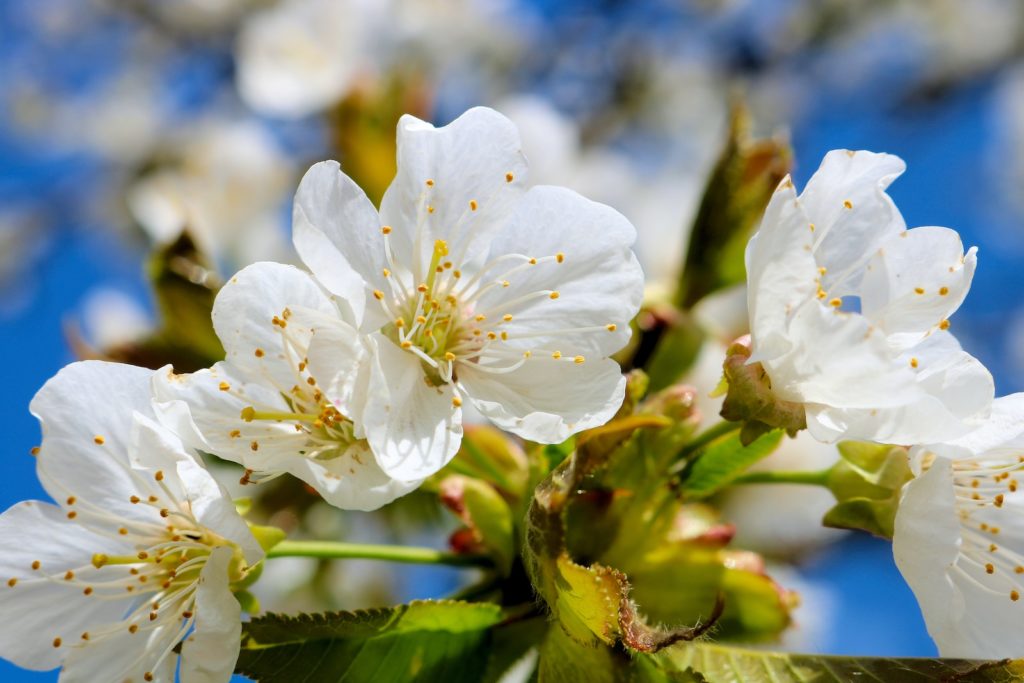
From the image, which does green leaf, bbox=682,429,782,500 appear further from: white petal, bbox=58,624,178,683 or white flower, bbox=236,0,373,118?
white flower, bbox=236,0,373,118

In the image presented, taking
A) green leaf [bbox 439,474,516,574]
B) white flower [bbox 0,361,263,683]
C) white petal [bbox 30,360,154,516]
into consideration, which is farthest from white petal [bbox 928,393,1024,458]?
white petal [bbox 30,360,154,516]

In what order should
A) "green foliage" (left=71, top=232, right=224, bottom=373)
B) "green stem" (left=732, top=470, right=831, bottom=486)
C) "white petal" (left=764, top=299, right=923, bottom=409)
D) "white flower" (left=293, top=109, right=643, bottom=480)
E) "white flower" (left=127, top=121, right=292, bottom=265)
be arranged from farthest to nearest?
1. "white flower" (left=127, top=121, right=292, bottom=265)
2. "green foliage" (left=71, top=232, right=224, bottom=373)
3. "green stem" (left=732, top=470, right=831, bottom=486)
4. "white flower" (left=293, top=109, right=643, bottom=480)
5. "white petal" (left=764, top=299, right=923, bottom=409)

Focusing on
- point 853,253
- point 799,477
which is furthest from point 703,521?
point 853,253

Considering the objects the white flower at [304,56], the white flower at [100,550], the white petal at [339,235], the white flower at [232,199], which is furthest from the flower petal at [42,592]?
the white flower at [304,56]

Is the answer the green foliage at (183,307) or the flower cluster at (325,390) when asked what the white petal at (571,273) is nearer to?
the flower cluster at (325,390)

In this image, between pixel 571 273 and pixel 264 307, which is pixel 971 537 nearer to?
pixel 571 273
